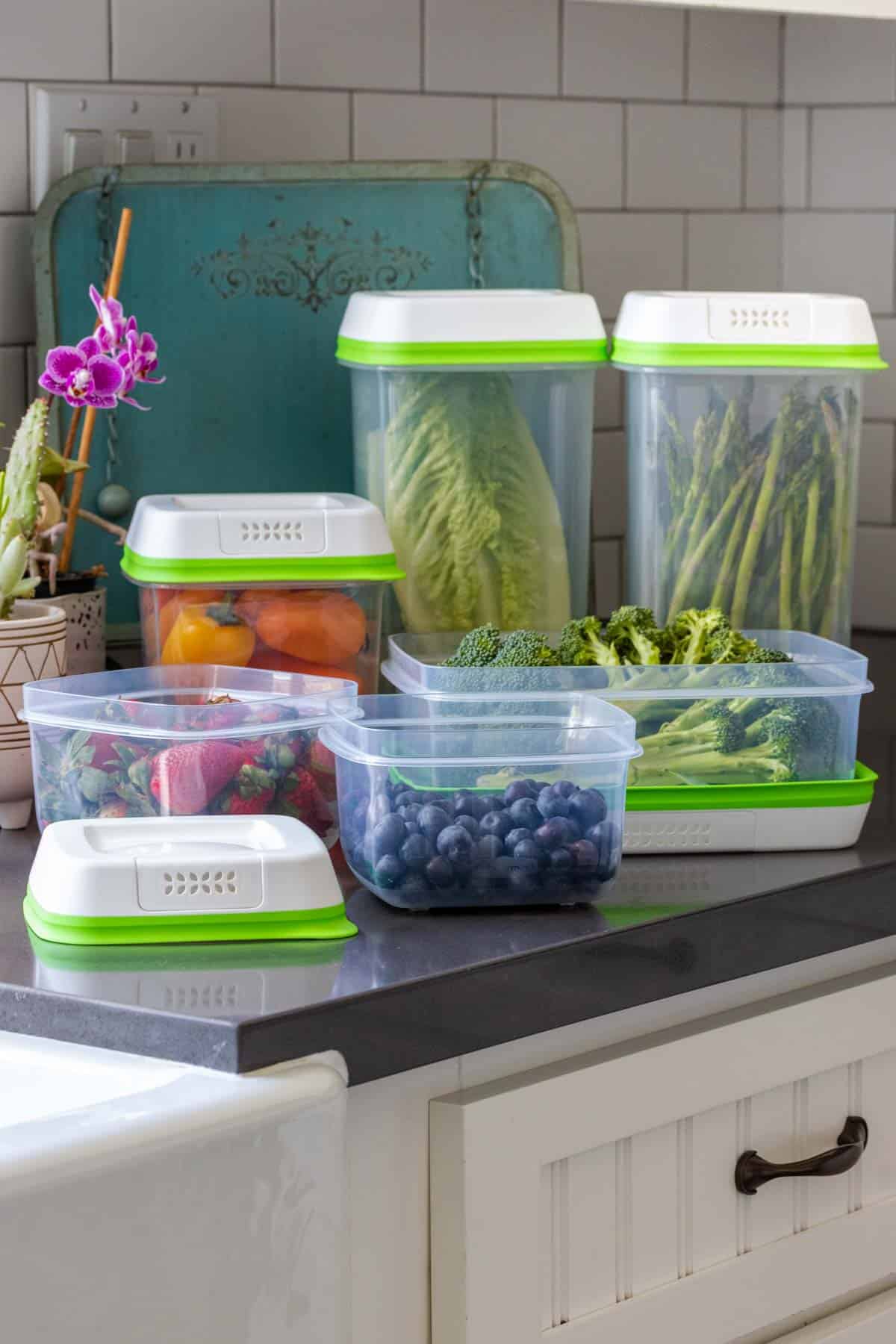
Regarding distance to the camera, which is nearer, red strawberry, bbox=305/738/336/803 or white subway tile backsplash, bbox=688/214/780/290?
red strawberry, bbox=305/738/336/803

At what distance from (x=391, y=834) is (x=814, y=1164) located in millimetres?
312

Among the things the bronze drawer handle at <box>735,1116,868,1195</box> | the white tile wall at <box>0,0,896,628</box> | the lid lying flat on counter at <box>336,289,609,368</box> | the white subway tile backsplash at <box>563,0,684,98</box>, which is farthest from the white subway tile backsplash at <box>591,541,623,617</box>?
the bronze drawer handle at <box>735,1116,868,1195</box>

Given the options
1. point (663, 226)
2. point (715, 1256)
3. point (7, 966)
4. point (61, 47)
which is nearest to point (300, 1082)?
point (7, 966)

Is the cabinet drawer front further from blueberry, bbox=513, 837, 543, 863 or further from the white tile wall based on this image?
the white tile wall

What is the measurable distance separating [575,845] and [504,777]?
0.05 metres

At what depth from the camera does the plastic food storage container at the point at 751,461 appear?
4.14ft

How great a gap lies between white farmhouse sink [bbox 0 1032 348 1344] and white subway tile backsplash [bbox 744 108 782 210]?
1333mm

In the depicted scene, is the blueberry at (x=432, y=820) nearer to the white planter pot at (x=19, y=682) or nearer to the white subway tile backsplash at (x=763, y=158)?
the white planter pot at (x=19, y=682)

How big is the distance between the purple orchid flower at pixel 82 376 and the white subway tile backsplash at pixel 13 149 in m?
0.29

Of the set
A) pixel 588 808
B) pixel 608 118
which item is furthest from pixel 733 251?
pixel 588 808

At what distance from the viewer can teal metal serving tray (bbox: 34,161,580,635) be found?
4.77 feet

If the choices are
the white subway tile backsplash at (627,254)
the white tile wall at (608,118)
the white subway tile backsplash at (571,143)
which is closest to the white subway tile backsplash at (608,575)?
the white tile wall at (608,118)

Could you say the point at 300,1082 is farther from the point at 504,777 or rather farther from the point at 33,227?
the point at 33,227

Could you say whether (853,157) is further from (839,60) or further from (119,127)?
(119,127)
